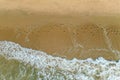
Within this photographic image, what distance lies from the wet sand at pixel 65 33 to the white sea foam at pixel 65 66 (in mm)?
33

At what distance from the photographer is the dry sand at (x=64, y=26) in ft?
5.82

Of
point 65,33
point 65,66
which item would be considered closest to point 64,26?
point 65,33

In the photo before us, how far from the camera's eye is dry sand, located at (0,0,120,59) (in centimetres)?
177

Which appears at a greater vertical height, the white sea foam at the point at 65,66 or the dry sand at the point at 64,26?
the dry sand at the point at 64,26

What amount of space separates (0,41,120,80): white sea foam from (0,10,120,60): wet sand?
3 centimetres

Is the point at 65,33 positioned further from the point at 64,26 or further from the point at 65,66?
the point at 65,66

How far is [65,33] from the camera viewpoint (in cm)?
180

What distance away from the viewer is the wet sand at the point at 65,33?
1.77 metres

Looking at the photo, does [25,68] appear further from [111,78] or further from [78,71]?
[111,78]

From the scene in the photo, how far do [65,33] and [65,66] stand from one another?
0.18 metres

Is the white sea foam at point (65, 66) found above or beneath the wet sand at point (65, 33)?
beneath

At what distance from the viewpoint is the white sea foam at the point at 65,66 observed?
5.54 ft

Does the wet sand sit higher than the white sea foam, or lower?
higher

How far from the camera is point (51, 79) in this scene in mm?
1705
